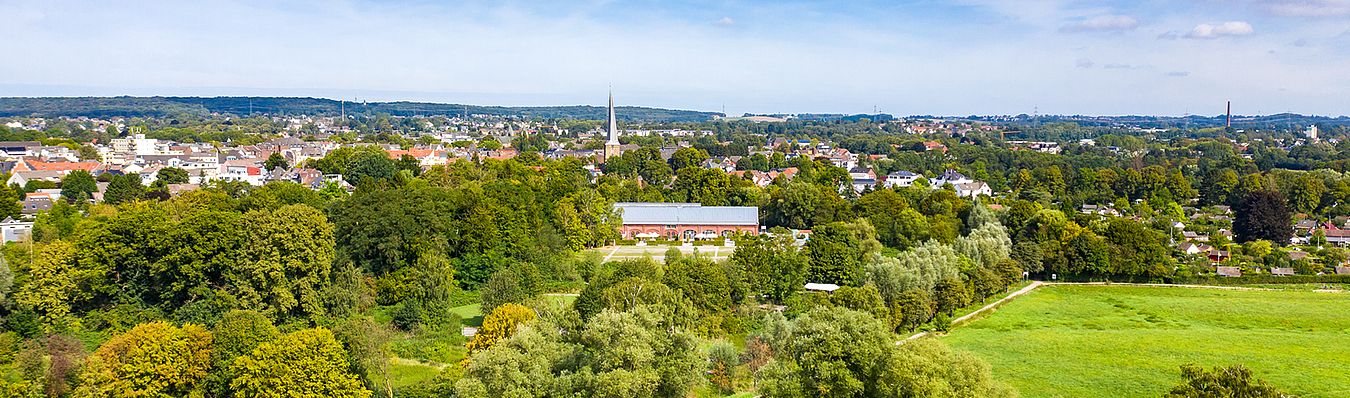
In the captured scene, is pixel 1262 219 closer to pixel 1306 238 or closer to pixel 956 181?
pixel 1306 238

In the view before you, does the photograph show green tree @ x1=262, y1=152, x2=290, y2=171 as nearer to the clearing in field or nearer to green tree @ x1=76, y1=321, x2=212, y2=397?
the clearing in field

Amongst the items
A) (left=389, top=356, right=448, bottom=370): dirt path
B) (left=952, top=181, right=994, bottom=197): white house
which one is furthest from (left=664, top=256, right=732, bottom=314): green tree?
(left=952, top=181, right=994, bottom=197): white house

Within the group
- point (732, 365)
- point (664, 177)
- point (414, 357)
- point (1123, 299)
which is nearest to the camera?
point (732, 365)

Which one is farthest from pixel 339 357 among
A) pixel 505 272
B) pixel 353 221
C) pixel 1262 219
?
pixel 1262 219

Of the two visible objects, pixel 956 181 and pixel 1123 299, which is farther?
pixel 956 181

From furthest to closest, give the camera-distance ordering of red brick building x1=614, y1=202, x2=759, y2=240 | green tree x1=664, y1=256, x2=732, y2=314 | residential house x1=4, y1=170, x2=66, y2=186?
residential house x1=4, y1=170, x2=66, y2=186 → red brick building x1=614, y1=202, x2=759, y2=240 → green tree x1=664, y1=256, x2=732, y2=314

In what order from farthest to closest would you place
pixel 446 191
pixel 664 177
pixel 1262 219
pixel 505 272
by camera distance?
pixel 664 177, pixel 1262 219, pixel 446 191, pixel 505 272
